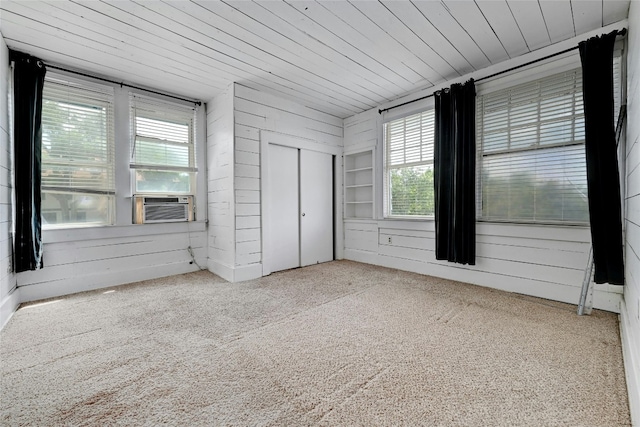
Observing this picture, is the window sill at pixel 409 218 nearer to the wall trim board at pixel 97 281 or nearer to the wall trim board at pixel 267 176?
the wall trim board at pixel 267 176

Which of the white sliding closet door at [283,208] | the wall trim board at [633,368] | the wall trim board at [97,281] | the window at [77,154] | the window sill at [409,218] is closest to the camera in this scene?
the wall trim board at [633,368]

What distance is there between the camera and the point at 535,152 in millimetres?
2867

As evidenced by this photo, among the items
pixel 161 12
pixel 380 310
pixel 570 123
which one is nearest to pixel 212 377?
pixel 380 310

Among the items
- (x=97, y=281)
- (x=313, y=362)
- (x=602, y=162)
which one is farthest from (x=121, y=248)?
(x=602, y=162)

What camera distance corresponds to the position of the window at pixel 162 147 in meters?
3.53

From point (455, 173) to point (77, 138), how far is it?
4202 mm

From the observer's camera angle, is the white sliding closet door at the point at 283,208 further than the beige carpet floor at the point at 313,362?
Yes

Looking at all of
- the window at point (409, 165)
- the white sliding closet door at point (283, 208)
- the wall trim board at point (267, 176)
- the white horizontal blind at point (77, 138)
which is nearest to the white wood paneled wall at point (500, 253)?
the window at point (409, 165)

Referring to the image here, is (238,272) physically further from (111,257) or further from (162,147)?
(162,147)

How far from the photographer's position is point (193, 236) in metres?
4.01

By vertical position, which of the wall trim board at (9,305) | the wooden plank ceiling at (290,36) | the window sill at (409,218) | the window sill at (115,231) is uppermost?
the wooden plank ceiling at (290,36)

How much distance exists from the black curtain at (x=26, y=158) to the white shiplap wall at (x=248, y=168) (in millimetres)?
1742

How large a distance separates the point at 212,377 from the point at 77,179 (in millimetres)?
2925

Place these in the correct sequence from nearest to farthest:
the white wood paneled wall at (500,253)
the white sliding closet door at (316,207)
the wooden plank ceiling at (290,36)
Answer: the wooden plank ceiling at (290,36) → the white wood paneled wall at (500,253) → the white sliding closet door at (316,207)
